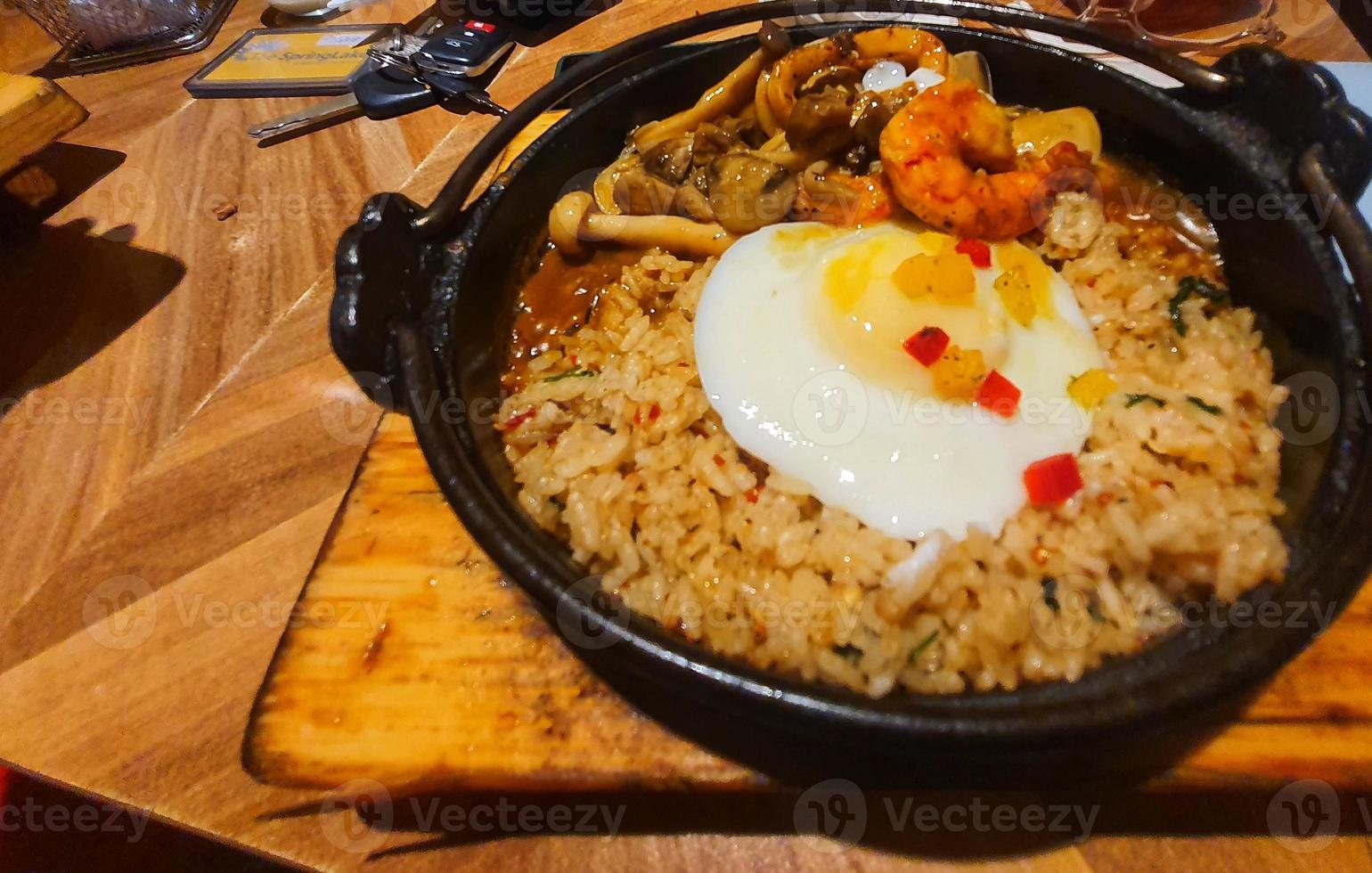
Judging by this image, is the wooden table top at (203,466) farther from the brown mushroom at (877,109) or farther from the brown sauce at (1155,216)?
the brown mushroom at (877,109)

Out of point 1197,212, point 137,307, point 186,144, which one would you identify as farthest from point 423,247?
point 186,144

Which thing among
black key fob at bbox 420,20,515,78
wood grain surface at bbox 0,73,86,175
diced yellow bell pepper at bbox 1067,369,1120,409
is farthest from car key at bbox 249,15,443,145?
diced yellow bell pepper at bbox 1067,369,1120,409

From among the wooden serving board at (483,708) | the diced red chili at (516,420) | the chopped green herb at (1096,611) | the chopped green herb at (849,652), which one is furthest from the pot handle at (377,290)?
the chopped green herb at (1096,611)

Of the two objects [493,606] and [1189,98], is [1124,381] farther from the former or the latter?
[493,606]

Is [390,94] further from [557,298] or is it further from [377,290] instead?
[377,290]

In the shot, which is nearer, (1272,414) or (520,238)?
(1272,414)

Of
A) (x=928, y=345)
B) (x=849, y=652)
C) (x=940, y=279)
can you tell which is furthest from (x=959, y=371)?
(x=849, y=652)
